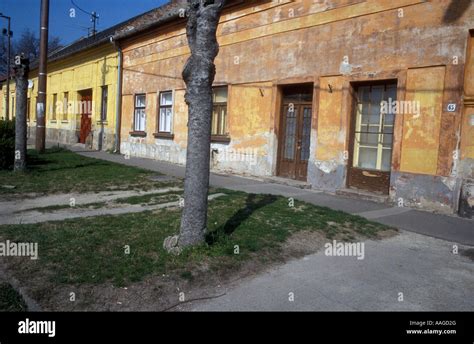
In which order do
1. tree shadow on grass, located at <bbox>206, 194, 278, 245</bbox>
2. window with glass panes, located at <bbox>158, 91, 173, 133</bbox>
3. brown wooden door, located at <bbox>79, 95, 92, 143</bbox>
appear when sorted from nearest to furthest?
tree shadow on grass, located at <bbox>206, 194, 278, 245</bbox>, window with glass panes, located at <bbox>158, 91, 173, 133</bbox>, brown wooden door, located at <bbox>79, 95, 92, 143</bbox>

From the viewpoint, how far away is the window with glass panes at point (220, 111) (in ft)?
45.8

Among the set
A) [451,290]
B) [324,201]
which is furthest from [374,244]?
[324,201]

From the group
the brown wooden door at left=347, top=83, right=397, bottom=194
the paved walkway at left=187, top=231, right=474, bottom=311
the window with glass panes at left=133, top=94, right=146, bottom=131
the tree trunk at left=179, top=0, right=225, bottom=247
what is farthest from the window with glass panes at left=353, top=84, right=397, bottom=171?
the window with glass panes at left=133, top=94, right=146, bottom=131

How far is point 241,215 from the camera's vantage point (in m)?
6.98

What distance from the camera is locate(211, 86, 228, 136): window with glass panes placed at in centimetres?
1396

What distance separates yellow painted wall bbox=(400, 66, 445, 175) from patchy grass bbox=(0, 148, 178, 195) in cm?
566

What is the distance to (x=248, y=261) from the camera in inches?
199

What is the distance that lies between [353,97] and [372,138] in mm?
1061

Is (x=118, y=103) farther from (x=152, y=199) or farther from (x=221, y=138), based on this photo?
(x=152, y=199)

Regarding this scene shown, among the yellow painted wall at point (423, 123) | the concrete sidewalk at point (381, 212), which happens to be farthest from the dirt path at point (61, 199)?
the yellow painted wall at point (423, 123)

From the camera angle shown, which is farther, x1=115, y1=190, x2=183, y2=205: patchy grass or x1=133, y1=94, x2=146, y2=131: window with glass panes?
x1=133, y1=94, x2=146, y2=131: window with glass panes

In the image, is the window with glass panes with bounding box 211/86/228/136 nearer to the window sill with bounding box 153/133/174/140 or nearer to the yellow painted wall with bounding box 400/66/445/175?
the window sill with bounding box 153/133/174/140

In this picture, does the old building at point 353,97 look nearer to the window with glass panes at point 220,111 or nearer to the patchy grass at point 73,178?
the window with glass panes at point 220,111

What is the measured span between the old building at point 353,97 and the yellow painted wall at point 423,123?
0.07ft
